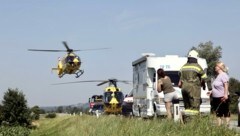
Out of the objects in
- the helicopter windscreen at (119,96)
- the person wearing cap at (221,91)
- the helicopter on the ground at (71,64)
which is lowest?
the person wearing cap at (221,91)

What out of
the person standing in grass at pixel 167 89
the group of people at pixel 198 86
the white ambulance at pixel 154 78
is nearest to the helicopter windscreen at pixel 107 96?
the white ambulance at pixel 154 78

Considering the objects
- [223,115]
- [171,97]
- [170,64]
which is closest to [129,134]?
[223,115]

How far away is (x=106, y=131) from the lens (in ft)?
42.8

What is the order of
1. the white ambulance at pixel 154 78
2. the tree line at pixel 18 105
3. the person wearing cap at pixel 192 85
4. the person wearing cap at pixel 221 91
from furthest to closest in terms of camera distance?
the tree line at pixel 18 105, the white ambulance at pixel 154 78, the person wearing cap at pixel 221 91, the person wearing cap at pixel 192 85

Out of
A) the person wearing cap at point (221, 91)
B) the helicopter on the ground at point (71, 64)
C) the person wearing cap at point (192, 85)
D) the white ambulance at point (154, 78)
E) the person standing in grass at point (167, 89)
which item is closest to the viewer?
the person wearing cap at point (192, 85)

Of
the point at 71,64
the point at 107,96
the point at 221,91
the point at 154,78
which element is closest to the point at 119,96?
the point at 107,96

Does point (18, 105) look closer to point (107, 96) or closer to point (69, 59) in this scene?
point (69, 59)

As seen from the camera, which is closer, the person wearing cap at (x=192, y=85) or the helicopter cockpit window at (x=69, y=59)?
the person wearing cap at (x=192, y=85)

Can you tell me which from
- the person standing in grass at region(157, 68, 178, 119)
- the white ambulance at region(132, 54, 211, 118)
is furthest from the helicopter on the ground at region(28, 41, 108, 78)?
the person standing in grass at region(157, 68, 178, 119)

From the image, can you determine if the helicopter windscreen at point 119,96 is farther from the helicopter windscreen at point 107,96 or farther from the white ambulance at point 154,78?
the white ambulance at point 154,78

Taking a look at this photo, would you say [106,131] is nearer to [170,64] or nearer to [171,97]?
[171,97]

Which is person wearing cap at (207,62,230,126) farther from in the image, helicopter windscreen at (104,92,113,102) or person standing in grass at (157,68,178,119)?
helicopter windscreen at (104,92,113,102)

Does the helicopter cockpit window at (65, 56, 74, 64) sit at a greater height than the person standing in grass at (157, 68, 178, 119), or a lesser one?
greater

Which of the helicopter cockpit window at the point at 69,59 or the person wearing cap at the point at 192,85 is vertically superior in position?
the helicopter cockpit window at the point at 69,59
